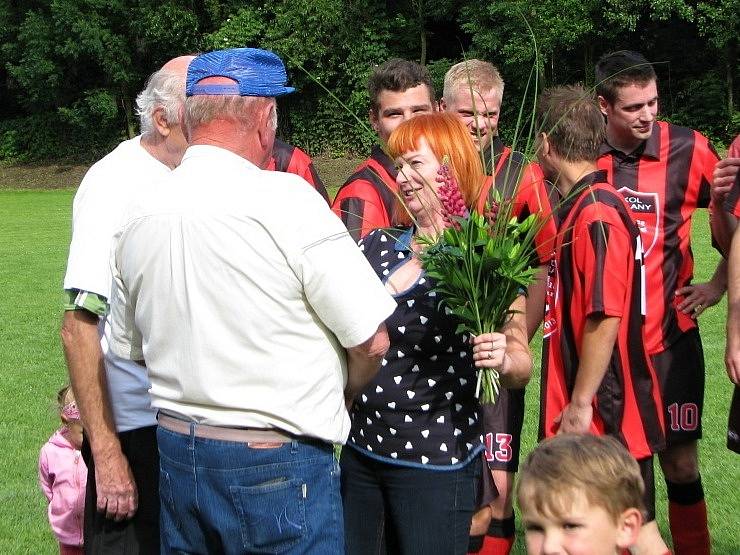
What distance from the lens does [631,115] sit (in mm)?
5008

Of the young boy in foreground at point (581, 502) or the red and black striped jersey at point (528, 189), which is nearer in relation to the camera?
the young boy in foreground at point (581, 502)

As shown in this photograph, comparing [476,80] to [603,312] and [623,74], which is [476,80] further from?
[603,312]

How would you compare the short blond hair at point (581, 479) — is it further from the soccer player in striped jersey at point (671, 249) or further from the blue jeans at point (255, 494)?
the soccer player in striped jersey at point (671, 249)

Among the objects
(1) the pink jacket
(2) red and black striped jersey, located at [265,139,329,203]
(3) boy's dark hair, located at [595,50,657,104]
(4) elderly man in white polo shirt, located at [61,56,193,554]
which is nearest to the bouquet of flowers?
(4) elderly man in white polo shirt, located at [61,56,193,554]

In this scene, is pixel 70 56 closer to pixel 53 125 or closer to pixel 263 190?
pixel 53 125

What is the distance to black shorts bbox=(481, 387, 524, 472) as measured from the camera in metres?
4.75

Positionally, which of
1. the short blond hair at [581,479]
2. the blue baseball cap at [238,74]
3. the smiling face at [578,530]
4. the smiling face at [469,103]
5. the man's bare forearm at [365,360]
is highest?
the blue baseball cap at [238,74]

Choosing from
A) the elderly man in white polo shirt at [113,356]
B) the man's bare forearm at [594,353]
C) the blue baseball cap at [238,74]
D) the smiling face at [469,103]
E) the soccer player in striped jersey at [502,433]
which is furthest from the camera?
the smiling face at [469,103]

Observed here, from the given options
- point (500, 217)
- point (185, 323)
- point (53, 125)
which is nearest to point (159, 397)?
point (185, 323)

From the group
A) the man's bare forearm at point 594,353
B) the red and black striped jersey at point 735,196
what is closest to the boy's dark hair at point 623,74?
the red and black striped jersey at point 735,196

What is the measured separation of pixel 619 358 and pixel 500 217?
1188 millimetres

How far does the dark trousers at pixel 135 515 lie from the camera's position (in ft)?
11.9

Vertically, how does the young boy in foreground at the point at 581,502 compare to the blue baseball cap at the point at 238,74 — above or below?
below

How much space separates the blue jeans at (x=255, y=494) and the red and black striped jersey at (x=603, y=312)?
1.53 m
